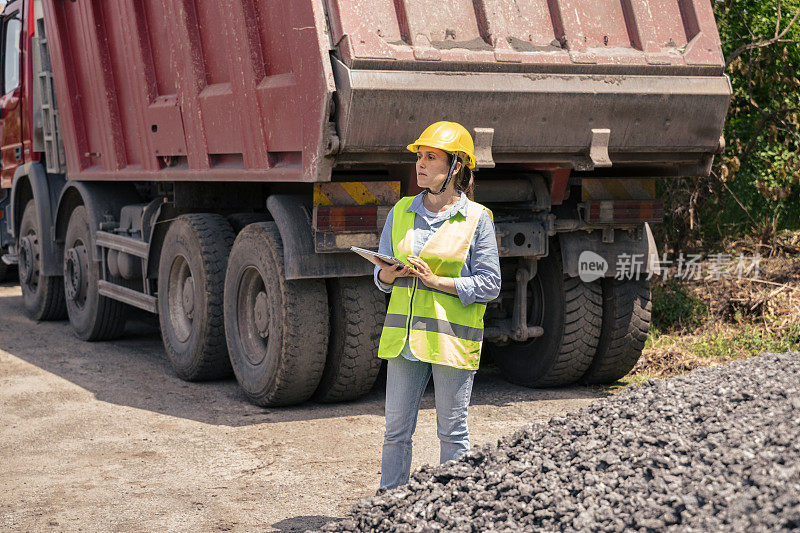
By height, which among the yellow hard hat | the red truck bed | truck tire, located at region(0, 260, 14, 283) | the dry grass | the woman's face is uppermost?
the red truck bed

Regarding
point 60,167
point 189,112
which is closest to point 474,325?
point 189,112

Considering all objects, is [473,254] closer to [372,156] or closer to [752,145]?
[372,156]

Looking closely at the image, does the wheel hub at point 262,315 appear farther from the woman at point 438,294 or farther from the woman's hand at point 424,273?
the woman's hand at point 424,273

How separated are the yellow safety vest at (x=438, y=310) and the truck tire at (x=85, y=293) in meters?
5.40

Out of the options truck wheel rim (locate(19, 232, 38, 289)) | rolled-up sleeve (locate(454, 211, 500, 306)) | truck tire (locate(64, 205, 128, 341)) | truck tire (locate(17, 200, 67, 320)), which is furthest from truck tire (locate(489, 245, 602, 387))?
truck wheel rim (locate(19, 232, 38, 289))

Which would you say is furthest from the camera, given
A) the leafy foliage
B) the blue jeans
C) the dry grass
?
the leafy foliage

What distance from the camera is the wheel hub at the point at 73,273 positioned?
Result: 9797 mm

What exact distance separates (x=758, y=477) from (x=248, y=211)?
5151 millimetres

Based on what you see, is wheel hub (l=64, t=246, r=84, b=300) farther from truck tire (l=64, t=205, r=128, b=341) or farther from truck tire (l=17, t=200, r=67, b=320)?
truck tire (l=17, t=200, r=67, b=320)

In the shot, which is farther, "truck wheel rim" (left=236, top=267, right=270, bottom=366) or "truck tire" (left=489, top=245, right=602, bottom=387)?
"truck tire" (left=489, top=245, right=602, bottom=387)

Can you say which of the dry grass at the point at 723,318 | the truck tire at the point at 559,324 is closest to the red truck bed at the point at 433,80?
the truck tire at the point at 559,324

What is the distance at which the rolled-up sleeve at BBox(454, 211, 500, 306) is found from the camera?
13.7ft

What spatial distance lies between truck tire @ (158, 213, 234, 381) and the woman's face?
11.2ft

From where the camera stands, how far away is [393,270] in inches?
164
